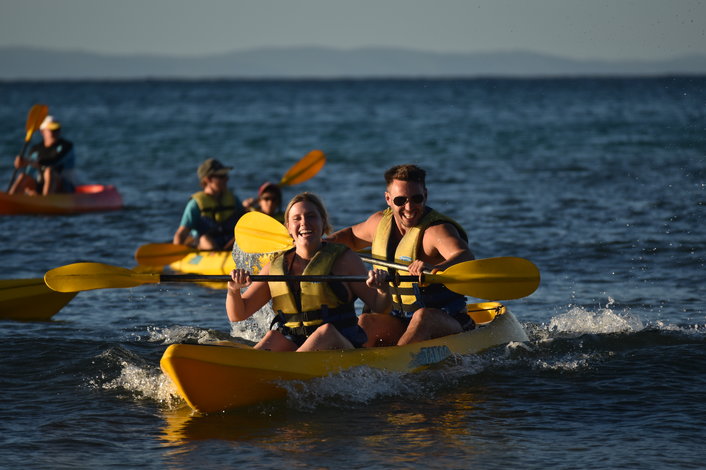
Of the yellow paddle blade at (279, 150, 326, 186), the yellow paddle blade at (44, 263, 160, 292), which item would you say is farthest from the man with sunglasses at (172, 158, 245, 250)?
the yellow paddle blade at (44, 263, 160, 292)

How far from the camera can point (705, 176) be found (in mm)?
20344

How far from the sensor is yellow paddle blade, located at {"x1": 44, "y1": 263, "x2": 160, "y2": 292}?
655cm

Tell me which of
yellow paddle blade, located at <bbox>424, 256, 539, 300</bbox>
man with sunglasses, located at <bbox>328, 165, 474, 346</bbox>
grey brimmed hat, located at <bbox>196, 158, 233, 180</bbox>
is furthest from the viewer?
grey brimmed hat, located at <bbox>196, 158, 233, 180</bbox>

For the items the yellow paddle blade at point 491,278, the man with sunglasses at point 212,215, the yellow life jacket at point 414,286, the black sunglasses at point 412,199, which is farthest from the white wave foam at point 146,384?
the man with sunglasses at point 212,215

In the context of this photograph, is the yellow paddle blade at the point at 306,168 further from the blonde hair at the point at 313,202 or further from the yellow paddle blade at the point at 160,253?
the blonde hair at the point at 313,202

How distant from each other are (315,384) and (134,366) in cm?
165

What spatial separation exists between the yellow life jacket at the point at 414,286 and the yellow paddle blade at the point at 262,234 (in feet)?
2.42

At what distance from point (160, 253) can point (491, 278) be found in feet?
15.6

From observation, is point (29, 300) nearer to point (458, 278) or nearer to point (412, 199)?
point (412, 199)

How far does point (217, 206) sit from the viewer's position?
1087 cm

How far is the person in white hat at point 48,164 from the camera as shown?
47.3 ft

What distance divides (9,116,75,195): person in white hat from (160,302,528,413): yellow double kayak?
894cm

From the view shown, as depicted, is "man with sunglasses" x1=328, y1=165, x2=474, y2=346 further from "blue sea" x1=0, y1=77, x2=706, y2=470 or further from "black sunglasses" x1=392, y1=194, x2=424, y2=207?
"blue sea" x1=0, y1=77, x2=706, y2=470

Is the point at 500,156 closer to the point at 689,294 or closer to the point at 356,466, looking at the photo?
the point at 689,294
